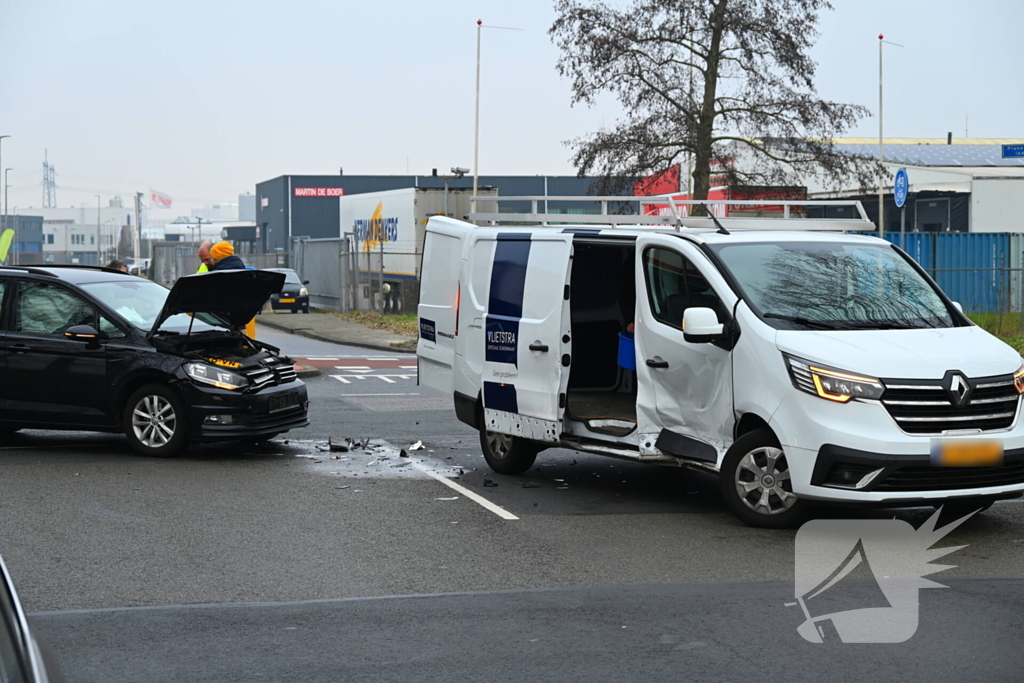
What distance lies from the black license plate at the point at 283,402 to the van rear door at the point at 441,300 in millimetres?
1220

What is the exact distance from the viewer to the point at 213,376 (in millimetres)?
11320

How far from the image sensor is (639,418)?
9.11m

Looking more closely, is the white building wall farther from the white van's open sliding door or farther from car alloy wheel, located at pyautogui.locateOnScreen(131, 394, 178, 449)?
car alloy wheel, located at pyautogui.locateOnScreen(131, 394, 178, 449)

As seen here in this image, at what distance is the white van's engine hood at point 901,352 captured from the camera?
7.67m

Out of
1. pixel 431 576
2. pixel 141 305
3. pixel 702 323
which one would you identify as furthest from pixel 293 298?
pixel 431 576

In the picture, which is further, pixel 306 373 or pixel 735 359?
pixel 306 373

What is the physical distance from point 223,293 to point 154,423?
135 cm

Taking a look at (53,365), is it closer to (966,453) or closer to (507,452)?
(507,452)

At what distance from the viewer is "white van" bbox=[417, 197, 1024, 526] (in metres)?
7.63

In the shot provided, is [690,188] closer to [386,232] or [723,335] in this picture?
[386,232]

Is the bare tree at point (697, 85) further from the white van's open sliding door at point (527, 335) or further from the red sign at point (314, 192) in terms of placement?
the red sign at point (314, 192)

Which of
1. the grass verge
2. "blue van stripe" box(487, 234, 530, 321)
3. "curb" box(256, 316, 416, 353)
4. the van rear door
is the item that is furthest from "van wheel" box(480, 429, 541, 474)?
the grass verge

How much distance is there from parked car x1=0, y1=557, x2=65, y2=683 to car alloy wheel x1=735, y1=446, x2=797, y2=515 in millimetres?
6142

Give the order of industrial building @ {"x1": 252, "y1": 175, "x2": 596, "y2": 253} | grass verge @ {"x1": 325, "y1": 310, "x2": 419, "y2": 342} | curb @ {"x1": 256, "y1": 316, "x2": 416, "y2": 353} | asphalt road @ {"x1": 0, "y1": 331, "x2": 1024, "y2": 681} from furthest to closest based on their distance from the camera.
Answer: industrial building @ {"x1": 252, "y1": 175, "x2": 596, "y2": 253} < grass verge @ {"x1": 325, "y1": 310, "x2": 419, "y2": 342} < curb @ {"x1": 256, "y1": 316, "x2": 416, "y2": 353} < asphalt road @ {"x1": 0, "y1": 331, "x2": 1024, "y2": 681}
